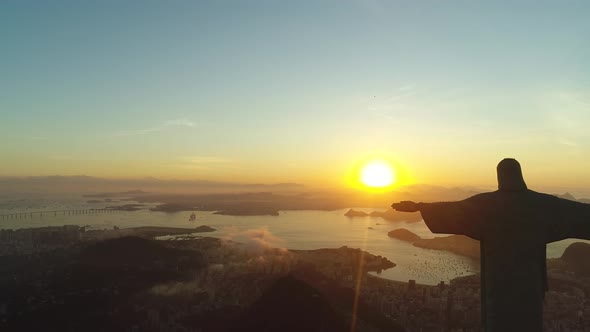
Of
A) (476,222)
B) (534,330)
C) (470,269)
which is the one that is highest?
(476,222)

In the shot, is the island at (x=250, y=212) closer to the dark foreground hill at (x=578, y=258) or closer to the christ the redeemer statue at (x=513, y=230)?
the dark foreground hill at (x=578, y=258)

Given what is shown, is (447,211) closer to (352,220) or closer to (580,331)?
(580,331)

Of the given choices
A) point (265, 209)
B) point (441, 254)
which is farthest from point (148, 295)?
point (265, 209)

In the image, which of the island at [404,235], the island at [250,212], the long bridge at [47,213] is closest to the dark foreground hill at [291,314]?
the island at [404,235]

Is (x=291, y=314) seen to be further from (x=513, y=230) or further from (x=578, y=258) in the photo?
(x=578, y=258)

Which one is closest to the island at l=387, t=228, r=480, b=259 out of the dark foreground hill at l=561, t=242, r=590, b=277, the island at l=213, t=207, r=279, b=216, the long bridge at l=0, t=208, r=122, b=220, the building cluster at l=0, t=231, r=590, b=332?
the dark foreground hill at l=561, t=242, r=590, b=277

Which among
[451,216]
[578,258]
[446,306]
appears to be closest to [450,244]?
[578,258]
